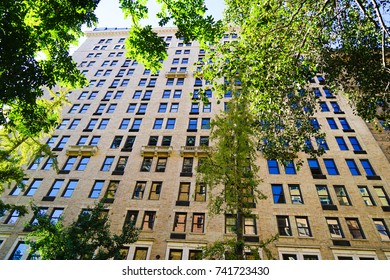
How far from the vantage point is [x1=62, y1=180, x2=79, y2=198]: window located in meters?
21.8

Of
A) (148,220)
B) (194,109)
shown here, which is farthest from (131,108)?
(148,220)

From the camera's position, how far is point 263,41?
8570 millimetres

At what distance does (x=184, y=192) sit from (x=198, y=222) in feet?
10.1

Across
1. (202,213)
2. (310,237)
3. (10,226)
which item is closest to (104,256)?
(202,213)

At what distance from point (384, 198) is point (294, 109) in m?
16.7

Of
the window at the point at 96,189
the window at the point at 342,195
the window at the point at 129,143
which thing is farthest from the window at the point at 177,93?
the window at the point at 342,195

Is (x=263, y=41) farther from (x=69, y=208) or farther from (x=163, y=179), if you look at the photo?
(x=69, y=208)

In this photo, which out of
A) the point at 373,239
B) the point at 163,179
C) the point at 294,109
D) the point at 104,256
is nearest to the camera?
the point at 294,109

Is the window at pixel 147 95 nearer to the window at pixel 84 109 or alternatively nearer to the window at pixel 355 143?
the window at pixel 84 109

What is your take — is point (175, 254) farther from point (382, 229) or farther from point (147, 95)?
point (147, 95)

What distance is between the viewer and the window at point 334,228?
17.8m

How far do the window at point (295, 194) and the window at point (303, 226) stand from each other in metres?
1.44

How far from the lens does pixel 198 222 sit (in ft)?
63.0
